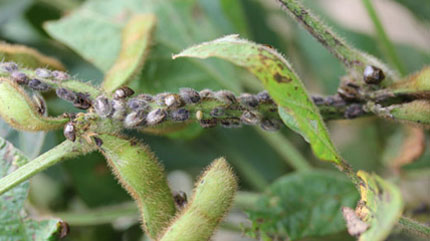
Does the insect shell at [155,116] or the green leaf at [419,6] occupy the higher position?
the green leaf at [419,6]

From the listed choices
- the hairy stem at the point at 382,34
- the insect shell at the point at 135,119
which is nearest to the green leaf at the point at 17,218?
the insect shell at the point at 135,119

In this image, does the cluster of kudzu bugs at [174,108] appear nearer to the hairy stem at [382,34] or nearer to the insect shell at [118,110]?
the insect shell at [118,110]

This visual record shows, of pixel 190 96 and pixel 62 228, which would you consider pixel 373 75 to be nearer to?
pixel 190 96

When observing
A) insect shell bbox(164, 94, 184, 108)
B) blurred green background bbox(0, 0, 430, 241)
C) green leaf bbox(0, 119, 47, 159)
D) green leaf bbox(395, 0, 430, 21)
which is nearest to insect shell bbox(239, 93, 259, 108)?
insect shell bbox(164, 94, 184, 108)

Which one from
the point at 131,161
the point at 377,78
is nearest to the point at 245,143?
the point at 377,78

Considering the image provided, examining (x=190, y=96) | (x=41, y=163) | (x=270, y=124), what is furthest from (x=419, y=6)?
(x=41, y=163)

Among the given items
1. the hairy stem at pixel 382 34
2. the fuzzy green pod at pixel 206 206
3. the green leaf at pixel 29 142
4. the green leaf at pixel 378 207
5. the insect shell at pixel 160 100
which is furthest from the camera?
the hairy stem at pixel 382 34

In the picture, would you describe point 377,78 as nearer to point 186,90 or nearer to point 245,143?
point 186,90
